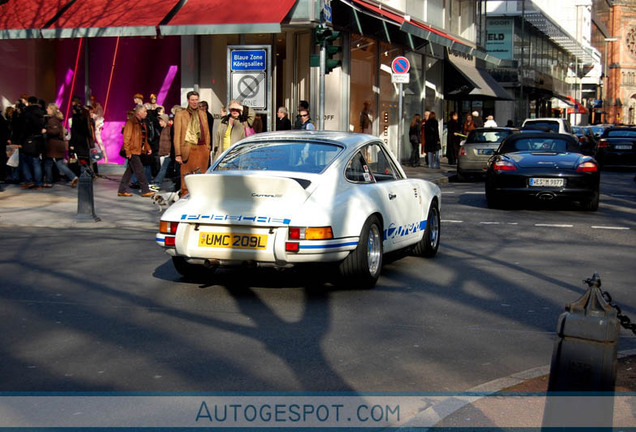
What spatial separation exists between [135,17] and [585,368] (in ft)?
63.9

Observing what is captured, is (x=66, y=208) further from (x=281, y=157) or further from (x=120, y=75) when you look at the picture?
(x=120, y=75)

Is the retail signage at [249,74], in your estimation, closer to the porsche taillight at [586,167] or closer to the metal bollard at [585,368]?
the porsche taillight at [586,167]

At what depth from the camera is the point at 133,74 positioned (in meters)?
23.9

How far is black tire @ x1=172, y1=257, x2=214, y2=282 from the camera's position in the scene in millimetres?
8981

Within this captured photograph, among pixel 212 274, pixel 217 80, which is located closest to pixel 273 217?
pixel 212 274

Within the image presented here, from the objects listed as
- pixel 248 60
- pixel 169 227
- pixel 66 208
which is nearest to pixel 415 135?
pixel 248 60

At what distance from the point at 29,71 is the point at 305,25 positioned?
26.5 feet

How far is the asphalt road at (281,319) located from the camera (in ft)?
18.6

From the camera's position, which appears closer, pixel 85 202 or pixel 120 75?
pixel 85 202

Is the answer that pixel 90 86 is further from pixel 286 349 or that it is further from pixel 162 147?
pixel 286 349

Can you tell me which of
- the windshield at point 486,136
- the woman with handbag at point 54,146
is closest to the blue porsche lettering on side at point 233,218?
the woman with handbag at point 54,146

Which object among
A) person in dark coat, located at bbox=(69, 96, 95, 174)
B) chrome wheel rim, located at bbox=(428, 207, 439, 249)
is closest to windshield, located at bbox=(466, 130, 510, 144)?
person in dark coat, located at bbox=(69, 96, 95, 174)

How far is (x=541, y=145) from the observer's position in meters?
17.7

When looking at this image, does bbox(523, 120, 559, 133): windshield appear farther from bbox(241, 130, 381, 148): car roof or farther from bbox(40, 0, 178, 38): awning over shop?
bbox(241, 130, 381, 148): car roof
